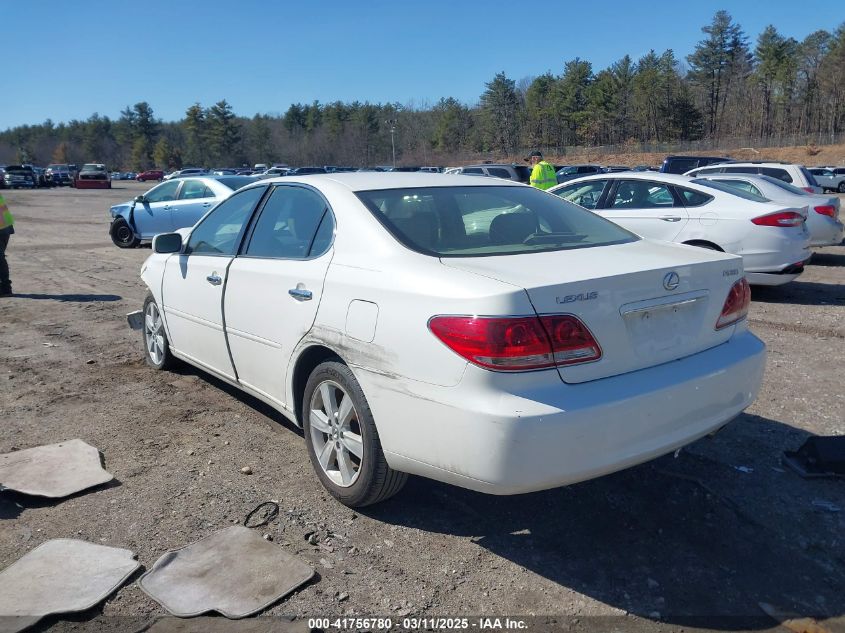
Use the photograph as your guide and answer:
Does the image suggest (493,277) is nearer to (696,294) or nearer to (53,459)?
(696,294)

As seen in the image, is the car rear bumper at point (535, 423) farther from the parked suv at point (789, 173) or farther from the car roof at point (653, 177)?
the parked suv at point (789, 173)

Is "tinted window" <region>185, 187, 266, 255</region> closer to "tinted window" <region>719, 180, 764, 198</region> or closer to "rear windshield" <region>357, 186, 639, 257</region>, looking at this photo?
"rear windshield" <region>357, 186, 639, 257</region>

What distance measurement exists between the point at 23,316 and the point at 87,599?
6715mm

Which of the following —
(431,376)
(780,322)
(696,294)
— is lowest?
(780,322)

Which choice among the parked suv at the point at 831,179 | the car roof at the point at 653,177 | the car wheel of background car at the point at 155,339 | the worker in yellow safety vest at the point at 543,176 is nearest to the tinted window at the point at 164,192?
the worker in yellow safety vest at the point at 543,176

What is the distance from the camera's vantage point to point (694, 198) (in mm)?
8883

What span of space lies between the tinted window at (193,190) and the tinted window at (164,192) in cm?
24

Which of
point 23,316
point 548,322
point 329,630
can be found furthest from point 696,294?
point 23,316

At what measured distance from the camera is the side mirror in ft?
16.9

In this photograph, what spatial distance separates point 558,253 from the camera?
3.33 meters

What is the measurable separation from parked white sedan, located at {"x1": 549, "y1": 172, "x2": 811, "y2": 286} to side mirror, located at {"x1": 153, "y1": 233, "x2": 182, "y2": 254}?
4.72 metres

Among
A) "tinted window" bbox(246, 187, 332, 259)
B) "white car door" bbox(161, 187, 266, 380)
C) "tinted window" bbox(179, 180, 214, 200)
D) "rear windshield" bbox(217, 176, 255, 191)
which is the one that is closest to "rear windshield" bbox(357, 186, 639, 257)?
"tinted window" bbox(246, 187, 332, 259)

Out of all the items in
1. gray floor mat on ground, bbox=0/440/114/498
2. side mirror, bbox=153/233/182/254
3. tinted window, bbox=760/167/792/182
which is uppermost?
tinted window, bbox=760/167/792/182

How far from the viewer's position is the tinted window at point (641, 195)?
9.09 meters
